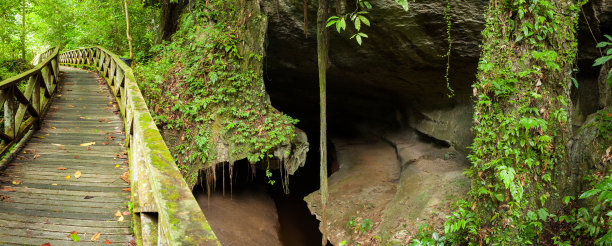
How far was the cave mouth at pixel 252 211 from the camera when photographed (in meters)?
7.50

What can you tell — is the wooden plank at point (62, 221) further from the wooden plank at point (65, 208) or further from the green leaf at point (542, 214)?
the green leaf at point (542, 214)

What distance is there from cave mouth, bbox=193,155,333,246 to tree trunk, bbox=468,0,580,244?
180 inches

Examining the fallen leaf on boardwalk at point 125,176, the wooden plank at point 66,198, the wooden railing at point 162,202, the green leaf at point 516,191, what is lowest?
the green leaf at point 516,191

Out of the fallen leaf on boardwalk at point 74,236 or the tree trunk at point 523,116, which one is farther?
the tree trunk at point 523,116

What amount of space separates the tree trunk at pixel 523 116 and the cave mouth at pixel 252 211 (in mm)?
4584

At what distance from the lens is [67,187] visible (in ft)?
13.2

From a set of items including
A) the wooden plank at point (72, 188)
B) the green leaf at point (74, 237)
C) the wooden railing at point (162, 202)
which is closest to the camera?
the wooden railing at point (162, 202)

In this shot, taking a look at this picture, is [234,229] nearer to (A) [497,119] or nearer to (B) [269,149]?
(B) [269,149]

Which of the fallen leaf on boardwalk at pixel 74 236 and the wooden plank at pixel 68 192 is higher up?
the wooden plank at pixel 68 192

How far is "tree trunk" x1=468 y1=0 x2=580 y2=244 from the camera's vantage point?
452 centimetres

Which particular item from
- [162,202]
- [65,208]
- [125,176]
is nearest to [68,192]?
[65,208]

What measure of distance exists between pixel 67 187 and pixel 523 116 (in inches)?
241

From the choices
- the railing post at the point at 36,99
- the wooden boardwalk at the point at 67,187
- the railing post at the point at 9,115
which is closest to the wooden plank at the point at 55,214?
the wooden boardwalk at the point at 67,187

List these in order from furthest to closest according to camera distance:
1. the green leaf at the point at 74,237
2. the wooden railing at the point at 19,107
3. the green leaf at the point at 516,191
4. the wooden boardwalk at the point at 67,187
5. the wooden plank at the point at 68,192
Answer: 1. the wooden railing at the point at 19,107
2. the green leaf at the point at 516,191
3. the wooden plank at the point at 68,192
4. the wooden boardwalk at the point at 67,187
5. the green leaf at the point at 74,237
